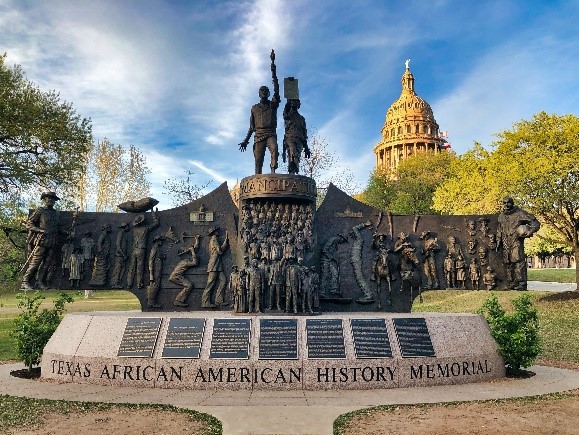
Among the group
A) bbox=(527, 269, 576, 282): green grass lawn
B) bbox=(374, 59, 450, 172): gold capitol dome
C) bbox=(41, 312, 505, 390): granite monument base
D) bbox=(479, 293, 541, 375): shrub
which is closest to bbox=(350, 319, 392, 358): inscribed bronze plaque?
bbox=(41, 312, 505, 390): granite monument base

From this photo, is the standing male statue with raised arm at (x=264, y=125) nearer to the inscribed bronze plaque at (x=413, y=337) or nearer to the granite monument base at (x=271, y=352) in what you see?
the granite monument base at (x=271, y=352)

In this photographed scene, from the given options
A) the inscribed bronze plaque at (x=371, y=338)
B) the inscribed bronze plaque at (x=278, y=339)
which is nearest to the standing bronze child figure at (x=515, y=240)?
the inscribed bronze plaque at (x=371, y=338)

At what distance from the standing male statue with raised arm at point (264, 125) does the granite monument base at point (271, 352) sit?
556 centimetres

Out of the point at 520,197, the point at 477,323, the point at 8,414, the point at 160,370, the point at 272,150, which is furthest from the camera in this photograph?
the point at 520,197

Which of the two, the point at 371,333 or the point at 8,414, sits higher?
the point at 371,333

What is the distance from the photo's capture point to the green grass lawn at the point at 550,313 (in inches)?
642

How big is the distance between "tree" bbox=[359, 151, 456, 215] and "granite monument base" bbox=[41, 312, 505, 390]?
137 feet

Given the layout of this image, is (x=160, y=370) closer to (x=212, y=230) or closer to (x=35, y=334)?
(x=35, y=334)

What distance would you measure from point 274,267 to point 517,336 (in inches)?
216

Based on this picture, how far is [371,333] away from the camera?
1033 centimetres

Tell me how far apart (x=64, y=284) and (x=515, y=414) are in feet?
35.9

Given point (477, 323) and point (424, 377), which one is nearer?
point (424, 377)

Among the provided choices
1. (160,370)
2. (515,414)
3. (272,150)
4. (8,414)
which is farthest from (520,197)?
(8,414)

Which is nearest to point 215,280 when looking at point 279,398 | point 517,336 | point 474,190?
point 279,398
